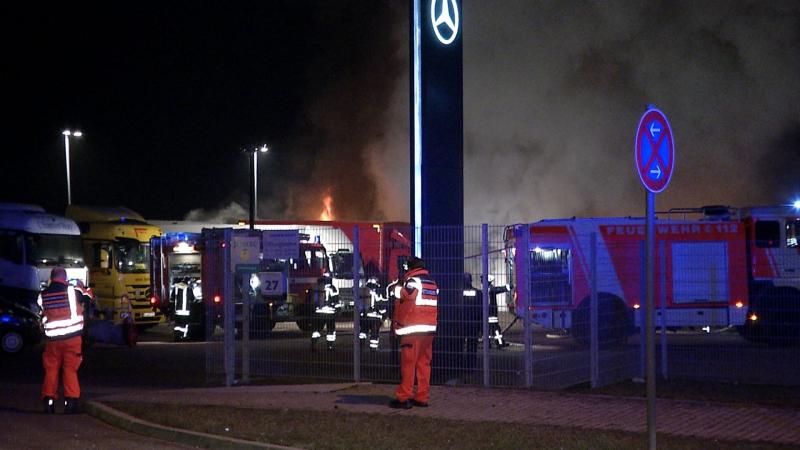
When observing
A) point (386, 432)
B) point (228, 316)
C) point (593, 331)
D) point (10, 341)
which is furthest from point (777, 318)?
point (10, 341)

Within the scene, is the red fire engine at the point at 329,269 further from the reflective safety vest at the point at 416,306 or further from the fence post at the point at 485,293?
the reflective safety vest at the point at 416,306

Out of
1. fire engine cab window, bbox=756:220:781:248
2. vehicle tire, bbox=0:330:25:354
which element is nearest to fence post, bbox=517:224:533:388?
fire engine cab window, bbox=756:220:781:248

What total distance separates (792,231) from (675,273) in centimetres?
587

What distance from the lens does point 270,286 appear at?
15.3 meters

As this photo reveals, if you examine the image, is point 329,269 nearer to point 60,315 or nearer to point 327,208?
point 60,315

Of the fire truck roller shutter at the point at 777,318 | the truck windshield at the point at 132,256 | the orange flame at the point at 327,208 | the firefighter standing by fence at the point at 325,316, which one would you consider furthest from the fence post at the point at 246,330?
the orange flame at the point at 327,208

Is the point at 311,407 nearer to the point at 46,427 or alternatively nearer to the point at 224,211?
the point at 46,427

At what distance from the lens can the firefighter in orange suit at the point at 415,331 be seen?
11.5 metres

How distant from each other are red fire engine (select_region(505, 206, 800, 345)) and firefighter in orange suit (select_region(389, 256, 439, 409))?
1.57 meters

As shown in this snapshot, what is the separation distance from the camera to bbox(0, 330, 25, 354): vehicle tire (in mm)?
21719

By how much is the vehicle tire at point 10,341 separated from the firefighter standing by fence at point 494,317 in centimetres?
1298

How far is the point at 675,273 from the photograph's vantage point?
17.3 m

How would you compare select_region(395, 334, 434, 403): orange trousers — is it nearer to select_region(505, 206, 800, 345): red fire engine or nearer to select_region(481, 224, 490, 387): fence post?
select_region(481, 224, 490, 387): fence post

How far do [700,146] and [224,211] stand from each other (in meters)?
33.8
